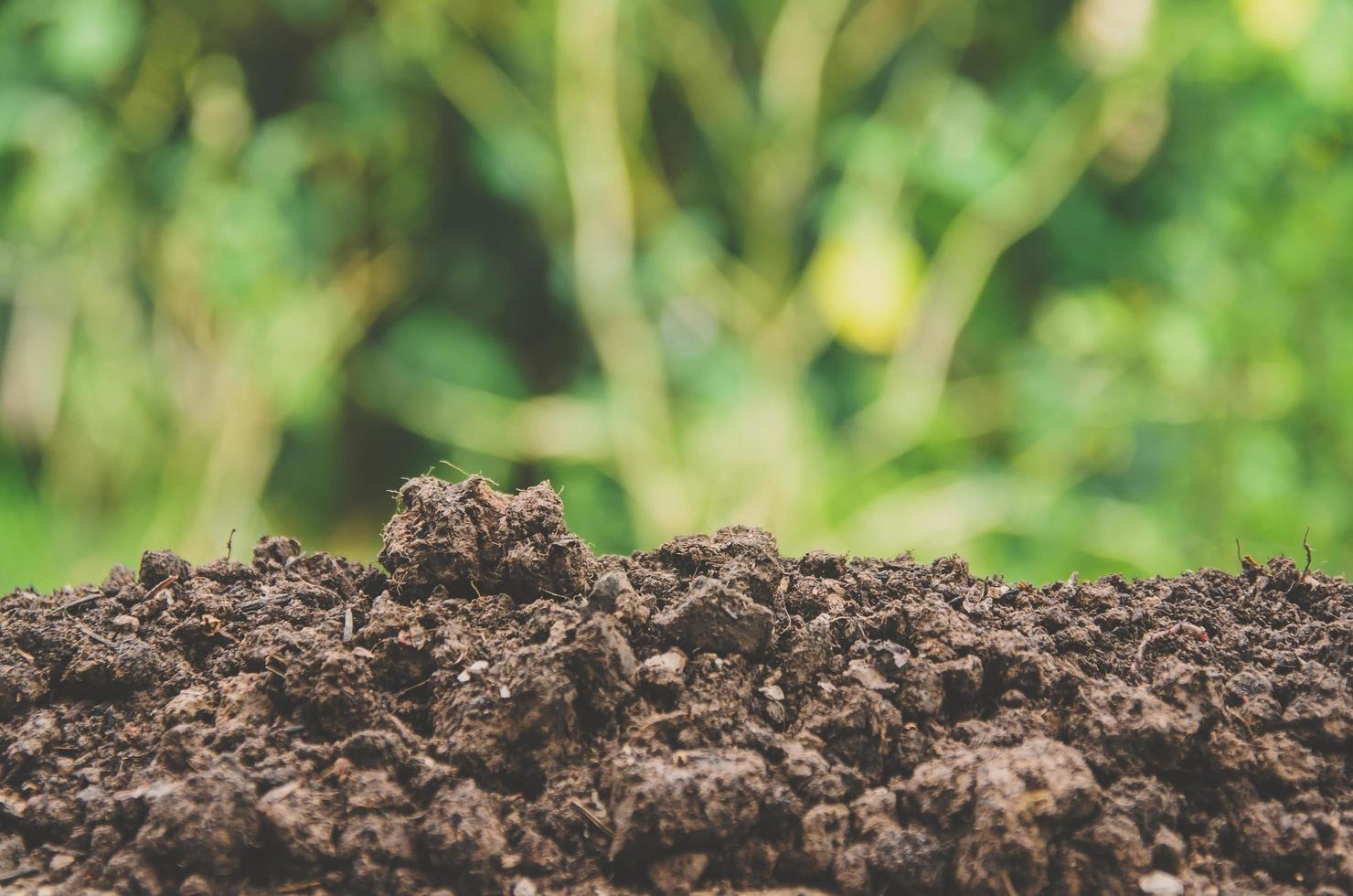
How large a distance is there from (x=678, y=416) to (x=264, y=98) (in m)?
1.39

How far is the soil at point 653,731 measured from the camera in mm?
870

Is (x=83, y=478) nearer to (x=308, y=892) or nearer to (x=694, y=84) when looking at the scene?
(x=694, y=84)

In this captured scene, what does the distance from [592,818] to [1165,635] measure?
0.53 meters

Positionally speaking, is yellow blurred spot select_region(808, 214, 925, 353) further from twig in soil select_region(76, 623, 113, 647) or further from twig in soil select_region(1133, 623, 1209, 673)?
twig in soil select_region(76, 623, 113, 647)

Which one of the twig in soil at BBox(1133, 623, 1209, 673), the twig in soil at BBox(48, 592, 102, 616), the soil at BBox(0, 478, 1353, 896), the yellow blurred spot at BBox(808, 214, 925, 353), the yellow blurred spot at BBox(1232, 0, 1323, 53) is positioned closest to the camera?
the soil at BBox(0, 478, 1353, 896)

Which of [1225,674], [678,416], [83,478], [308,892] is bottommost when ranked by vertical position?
[308,892]

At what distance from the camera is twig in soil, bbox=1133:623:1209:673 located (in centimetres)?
110

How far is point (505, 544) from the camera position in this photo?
3.68 feet

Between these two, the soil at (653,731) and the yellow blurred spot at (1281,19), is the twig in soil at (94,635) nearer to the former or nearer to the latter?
the soil at (653,731)

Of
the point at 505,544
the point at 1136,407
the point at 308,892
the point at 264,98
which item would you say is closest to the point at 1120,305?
the point at 1136,407

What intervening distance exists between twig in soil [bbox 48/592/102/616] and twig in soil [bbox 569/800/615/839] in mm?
584

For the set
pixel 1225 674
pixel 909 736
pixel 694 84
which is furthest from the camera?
pixel 694 84

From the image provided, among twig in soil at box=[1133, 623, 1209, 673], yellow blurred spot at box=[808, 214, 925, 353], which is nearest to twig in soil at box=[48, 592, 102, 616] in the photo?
twig in soil at box=[1133, 623, 1209, 673]

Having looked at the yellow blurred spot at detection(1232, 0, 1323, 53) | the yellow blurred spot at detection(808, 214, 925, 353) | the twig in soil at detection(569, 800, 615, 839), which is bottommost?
the twig in soil at detection(569, 800, 615, 839)
